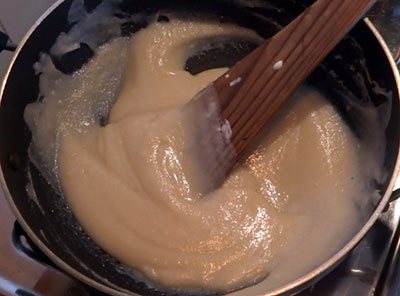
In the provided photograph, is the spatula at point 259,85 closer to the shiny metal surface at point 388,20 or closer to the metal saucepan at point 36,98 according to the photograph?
the metal saucepan at point 36,98

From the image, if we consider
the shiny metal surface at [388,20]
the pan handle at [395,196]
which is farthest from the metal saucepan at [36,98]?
the shiny metal surface at [388,20]

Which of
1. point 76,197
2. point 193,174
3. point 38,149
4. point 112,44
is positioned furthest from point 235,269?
point 112,44

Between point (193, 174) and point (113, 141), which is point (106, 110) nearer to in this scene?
point (113, 141)

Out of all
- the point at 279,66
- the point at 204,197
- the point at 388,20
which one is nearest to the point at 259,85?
the point at 279,66

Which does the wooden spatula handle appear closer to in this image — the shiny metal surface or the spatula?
the spatula

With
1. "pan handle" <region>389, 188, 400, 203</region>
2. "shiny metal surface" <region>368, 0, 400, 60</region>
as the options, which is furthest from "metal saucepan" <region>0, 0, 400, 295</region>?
"shiny metal surface" <region>368, 0, 400, 60</region>

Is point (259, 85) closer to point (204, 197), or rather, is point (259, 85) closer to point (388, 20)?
point (204, 197)
